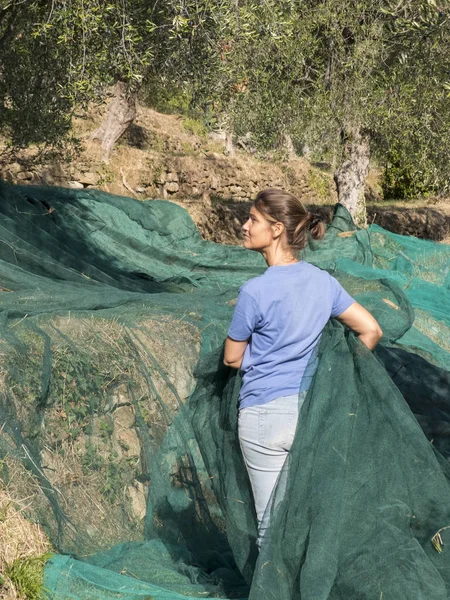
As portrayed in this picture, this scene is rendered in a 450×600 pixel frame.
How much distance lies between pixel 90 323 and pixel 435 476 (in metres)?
2.46

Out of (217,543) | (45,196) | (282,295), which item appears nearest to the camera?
(282,295)

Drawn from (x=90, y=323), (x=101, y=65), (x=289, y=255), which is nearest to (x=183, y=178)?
(x=101, y=65)

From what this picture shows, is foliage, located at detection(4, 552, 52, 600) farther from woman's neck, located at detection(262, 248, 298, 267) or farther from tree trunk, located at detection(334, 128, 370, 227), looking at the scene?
tree trunk, located at detection(334, 128, 370, 227)

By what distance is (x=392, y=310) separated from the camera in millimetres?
7023

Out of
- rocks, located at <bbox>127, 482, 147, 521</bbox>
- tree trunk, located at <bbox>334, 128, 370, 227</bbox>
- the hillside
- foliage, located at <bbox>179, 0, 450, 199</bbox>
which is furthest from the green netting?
tree trunk, located at <bbox>334, 128, 370, 227</bbox>

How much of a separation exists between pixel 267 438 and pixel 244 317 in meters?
0.55

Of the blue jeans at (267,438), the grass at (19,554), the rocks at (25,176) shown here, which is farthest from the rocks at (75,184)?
the blue jeans at (267,438)

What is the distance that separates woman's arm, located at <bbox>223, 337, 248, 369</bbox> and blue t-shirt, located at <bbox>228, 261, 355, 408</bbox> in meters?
0.03

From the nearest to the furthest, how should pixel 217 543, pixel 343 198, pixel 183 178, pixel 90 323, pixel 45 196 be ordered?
pixel 217 543 → pixel 90 323 → pixel 45 196 → pixel 343 198 → pixel 183 178

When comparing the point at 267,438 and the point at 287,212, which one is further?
the point at 287,212

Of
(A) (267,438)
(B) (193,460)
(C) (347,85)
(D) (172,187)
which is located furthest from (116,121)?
(A) (267,438)

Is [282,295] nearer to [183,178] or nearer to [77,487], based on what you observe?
[77,487]

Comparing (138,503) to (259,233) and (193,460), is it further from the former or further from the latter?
(259,233)

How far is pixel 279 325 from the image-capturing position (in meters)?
3.45
